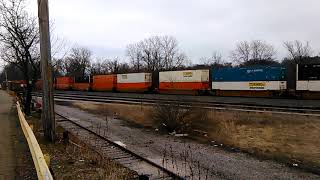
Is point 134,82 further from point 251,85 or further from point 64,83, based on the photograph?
point 64,83

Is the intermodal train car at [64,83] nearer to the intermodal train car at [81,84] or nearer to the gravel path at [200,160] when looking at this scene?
the intermodal train car at [81,84]

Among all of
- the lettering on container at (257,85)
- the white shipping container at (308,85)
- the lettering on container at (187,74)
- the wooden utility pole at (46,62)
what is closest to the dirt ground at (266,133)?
the wooden utility pole at (46,62)

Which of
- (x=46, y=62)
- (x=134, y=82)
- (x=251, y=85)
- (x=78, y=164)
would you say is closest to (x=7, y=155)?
(x=78, y=164)

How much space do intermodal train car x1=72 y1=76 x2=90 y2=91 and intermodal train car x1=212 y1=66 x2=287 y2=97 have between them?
105ft

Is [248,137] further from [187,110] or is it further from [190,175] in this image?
[190,175]

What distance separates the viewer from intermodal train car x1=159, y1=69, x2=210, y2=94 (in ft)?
143

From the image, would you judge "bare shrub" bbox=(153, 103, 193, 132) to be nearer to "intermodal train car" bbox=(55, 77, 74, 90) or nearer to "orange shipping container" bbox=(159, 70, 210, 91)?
"orange shipping container" bbox=(159, 70, 210, 91)

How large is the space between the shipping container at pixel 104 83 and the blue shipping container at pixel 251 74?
22.4m

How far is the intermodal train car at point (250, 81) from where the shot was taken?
35.7 metres

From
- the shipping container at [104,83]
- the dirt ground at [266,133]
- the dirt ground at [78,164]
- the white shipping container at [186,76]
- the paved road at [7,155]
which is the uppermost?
the white shipping container at [186,76]

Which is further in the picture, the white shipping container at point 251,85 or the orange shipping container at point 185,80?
the orange shipping container at point 185,80

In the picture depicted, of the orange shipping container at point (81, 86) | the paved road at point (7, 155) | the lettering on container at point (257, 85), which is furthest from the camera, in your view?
the orange shipping container at point (81, 86)

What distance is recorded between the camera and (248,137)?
17.0 m

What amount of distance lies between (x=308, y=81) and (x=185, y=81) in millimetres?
16884
